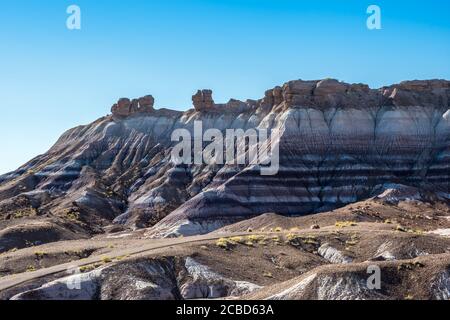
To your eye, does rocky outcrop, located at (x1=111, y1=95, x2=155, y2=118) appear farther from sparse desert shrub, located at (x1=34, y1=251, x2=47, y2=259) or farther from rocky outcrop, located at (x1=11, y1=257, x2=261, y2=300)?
rocky outcrop, located at (x1=11, y1=257, x2=261, y2=300)

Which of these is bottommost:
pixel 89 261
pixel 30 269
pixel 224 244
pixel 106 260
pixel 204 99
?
pixel 30 269

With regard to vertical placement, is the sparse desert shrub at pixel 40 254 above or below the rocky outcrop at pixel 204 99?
below

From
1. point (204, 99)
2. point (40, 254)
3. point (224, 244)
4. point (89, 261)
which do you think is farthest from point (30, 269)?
point (204, 99)

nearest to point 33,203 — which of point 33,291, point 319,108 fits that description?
point 319,108

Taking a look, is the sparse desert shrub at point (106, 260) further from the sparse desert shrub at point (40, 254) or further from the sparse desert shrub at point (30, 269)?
the sparse desert shrub at point (40, 254)

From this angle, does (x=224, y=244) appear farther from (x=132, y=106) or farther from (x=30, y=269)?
(x=132, y=106)

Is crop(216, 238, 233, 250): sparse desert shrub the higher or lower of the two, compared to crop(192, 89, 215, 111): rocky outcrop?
lower

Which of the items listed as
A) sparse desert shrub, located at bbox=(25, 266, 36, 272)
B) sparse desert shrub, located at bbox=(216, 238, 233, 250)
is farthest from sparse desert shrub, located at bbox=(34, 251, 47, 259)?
sparse desert shrub, located at bbox=(216, 238, 233, 250)

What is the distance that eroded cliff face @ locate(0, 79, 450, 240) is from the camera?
10094cm

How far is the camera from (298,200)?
102 metres

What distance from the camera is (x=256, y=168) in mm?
106188

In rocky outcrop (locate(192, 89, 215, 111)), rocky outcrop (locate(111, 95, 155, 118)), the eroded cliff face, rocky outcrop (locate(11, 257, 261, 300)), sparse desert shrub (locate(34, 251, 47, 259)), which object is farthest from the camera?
rocky outcrop (locate(111, 95, 155, 118))

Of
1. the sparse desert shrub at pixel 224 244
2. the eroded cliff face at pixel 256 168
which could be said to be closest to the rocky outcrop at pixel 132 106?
the eroded cliff face at pixel 256 168

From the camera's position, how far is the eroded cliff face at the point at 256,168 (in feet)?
331
